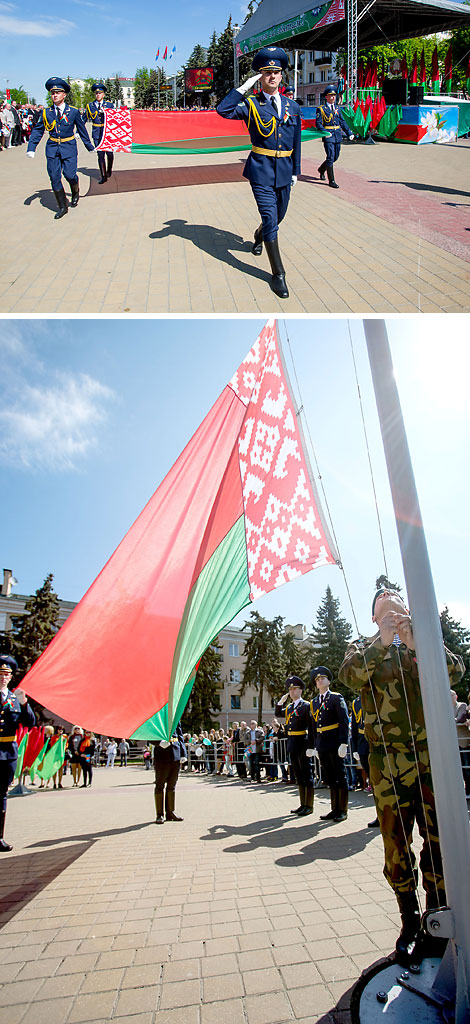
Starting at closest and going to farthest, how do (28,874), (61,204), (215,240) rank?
(28,874) → (215,240) → (61,204)

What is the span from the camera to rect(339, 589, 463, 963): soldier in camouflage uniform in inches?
118

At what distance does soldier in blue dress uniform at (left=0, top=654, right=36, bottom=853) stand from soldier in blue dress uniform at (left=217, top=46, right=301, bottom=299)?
5398mm

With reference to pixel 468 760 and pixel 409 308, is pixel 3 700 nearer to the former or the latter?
pixel 468 760

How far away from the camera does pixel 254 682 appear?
45938 millimetres

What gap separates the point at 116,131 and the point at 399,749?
1482cm

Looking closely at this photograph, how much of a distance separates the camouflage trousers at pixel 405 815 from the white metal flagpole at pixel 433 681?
58 cm

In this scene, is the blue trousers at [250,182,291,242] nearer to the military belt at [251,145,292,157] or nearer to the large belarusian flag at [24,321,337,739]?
the military belt at [251,145,292,157]

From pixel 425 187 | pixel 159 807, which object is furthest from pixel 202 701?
pixel 159 807

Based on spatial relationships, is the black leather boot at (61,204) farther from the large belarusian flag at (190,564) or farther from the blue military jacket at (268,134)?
the large belarusian flag at (190,564)

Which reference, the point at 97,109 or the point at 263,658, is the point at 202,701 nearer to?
the point at 263,658

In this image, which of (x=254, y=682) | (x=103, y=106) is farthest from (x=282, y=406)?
(x=254, y=682)

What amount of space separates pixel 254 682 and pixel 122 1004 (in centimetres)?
4460

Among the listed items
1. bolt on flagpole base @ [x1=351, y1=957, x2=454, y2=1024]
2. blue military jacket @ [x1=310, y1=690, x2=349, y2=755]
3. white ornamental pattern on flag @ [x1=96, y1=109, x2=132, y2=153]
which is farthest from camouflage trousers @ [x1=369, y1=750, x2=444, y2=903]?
white ornamental pattern on flag @ [x1=96, y1=109, x2=132, y2=153]

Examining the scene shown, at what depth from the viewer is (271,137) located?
285 inches
